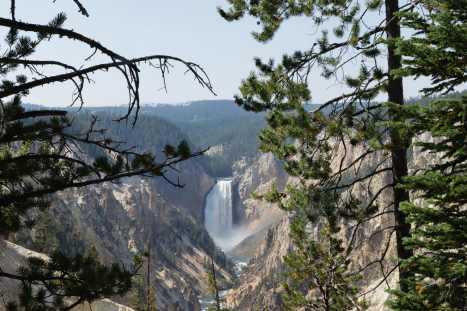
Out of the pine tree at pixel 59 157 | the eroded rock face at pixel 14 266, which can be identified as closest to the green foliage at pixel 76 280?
the pine tree at pixel 59 157

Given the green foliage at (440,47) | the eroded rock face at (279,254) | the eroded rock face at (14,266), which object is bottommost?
the eroded rock face at (279,254)

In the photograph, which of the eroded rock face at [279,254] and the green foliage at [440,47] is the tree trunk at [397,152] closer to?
the green foliage at [440,47]

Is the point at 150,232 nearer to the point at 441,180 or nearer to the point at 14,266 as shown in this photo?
the point at 14,266

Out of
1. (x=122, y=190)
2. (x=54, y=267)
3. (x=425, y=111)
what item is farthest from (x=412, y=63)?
(x=122, y=190)

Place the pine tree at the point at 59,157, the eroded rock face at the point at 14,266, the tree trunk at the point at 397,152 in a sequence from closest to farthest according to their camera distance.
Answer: the pine tree at the point at 59,157 → the tree trunk at the point at 397,152 → the eroded rock face at the point at 14,266

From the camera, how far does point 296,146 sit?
9648mm

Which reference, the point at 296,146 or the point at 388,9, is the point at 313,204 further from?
the point at 388,9

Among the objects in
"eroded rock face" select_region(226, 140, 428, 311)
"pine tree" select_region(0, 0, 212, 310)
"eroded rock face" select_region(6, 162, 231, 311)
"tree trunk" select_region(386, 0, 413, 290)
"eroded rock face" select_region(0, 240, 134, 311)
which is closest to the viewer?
"pine tree" select_region(0, 0, 212, 310)

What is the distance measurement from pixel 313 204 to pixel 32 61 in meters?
6.07

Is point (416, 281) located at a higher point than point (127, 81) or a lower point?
lower

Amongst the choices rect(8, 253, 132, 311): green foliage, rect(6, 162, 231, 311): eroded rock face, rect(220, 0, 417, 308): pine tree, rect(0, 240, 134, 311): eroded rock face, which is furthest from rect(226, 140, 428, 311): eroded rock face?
rect(8, 253, 132, 311): green foliage

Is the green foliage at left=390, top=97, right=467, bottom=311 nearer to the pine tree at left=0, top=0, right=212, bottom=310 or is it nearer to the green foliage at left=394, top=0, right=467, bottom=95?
the green foliage at left=394, top=0, right=467, bottom=95

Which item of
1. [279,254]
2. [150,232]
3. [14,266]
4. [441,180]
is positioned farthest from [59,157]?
[150,232]

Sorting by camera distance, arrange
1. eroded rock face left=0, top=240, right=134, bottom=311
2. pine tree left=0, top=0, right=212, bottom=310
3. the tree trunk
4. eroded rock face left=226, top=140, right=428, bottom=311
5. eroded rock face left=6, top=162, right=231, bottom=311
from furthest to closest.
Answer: eroded rock face left=6, top=162, right=231, bottom=311 < eroded rock face left=226, top=140, right=428, bottom=311 < eroded rock face left=0, top=240, right=134, bottom=311 < the tree trunk < pine tree left=0, top=0, right=212, bottom=310
